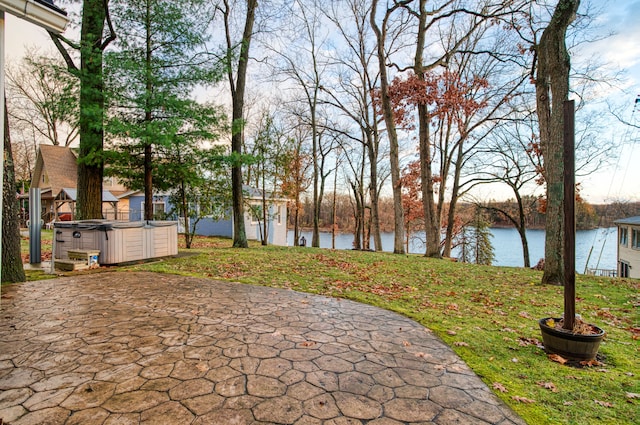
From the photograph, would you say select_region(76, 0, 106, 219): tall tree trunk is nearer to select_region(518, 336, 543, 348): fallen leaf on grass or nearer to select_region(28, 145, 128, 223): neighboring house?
select_region(518, 336, 543, 348): fallen leaf on grass

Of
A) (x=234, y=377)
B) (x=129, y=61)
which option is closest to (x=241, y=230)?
(x=129, y=61)

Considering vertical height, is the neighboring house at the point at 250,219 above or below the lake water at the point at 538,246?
above

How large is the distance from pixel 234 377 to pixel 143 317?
2117 millimetres

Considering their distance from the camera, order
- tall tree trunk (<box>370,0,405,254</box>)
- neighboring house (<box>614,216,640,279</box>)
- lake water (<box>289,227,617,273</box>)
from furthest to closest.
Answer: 1. lake water (<box>289,227,617,273</box>)
2. neighboring house (<box>614,216,640,279</box>)
3. tall tree trunk (<box>370,0,405,254</box>)

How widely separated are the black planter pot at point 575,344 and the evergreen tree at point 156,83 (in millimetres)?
8412

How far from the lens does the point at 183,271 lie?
746 centimetres

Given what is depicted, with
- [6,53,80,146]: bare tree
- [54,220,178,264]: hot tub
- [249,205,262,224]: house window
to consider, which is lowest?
[54,220,178,264]: hot tub

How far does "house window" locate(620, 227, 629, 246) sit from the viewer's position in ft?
62.3

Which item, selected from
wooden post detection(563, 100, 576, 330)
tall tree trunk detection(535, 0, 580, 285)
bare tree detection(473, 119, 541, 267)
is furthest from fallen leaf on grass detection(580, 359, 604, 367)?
bare tree detection(473, 119, 541, 267)

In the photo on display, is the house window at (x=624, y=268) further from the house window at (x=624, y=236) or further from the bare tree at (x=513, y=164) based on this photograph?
the bare tree at (x=513, y=164)

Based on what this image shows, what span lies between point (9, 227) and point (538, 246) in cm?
3105

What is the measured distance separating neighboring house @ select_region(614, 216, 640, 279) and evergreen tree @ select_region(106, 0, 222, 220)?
21.3 metres

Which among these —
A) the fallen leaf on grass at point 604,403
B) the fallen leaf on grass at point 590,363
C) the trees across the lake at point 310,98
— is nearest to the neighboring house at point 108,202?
the trees across the lake at point 310,98

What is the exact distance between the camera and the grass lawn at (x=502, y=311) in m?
2.62
